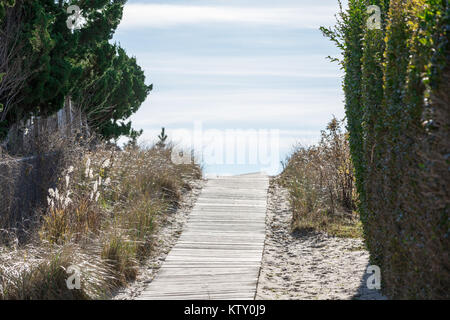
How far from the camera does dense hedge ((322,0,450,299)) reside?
14.2 feet

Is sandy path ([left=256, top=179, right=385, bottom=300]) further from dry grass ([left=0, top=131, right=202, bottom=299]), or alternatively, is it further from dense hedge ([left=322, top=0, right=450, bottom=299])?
dry grass ([left=0, top=131, right=202, bottom=299])

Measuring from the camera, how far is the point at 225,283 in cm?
688

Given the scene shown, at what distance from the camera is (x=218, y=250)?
341 inches

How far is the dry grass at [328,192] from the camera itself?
10.4 meters

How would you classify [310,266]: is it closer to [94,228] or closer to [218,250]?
[218,250]

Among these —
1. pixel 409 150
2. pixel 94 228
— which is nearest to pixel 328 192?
pixel 94 228

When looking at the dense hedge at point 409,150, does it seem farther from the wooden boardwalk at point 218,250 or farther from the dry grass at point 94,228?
the dry grass at point 94,228

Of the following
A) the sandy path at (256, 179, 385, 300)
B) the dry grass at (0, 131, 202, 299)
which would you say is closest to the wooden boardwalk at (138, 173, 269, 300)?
the sandy path at (256, 179, 385, 300)

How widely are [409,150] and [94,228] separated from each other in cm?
526

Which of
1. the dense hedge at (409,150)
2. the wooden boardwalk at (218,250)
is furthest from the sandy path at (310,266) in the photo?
the dense hedge at (409,150)

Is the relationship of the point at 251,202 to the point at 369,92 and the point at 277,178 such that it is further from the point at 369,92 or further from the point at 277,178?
the point at 369,92
